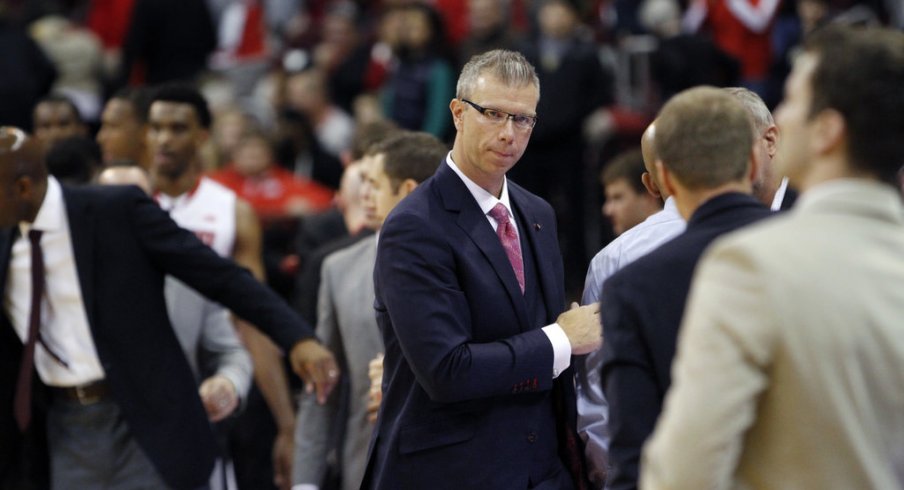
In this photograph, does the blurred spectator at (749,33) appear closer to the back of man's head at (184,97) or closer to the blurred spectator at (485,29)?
the blurred spectator at (485,29)

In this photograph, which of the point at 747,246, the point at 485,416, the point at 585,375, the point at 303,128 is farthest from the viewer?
the point at 303,128

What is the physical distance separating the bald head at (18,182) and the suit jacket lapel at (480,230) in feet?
5.55

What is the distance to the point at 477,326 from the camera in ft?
13.5

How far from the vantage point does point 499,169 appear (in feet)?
13.9

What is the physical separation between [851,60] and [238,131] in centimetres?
876

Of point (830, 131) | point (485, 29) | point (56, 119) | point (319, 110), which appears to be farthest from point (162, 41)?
point (830, 131)

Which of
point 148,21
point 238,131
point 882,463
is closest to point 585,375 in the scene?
point 882,463

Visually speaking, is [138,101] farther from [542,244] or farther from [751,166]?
[751,166]

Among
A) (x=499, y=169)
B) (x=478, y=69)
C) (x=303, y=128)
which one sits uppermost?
(x=478, y=69)

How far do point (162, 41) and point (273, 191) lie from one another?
2573 mm

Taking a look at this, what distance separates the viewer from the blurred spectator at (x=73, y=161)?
22.9 feet

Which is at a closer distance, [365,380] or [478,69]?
[478,69]

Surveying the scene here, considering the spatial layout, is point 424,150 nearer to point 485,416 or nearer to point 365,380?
point 365,380

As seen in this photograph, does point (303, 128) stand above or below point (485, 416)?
below
